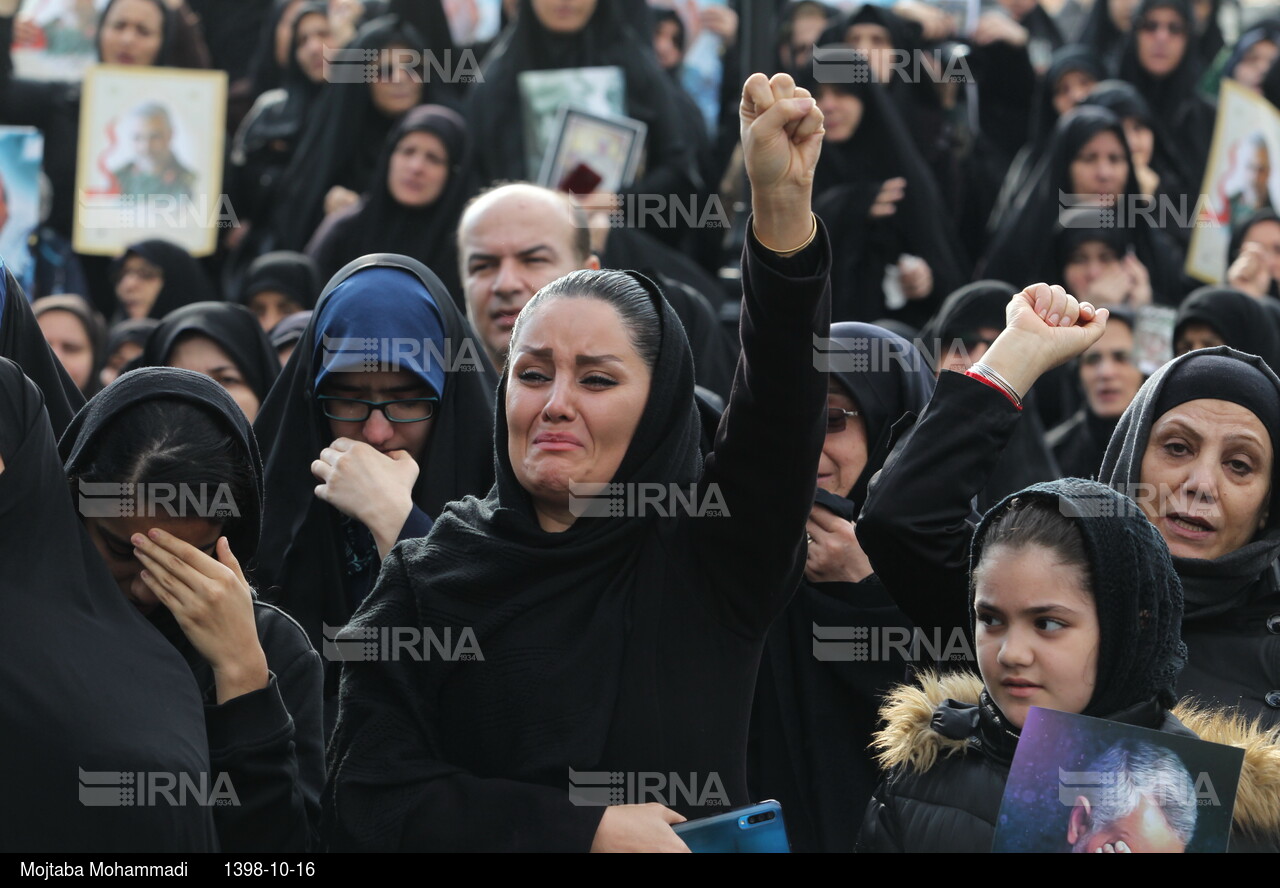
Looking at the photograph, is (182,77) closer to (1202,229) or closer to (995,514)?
(1202,229)

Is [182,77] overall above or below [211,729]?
above

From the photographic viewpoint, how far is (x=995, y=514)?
109 inches

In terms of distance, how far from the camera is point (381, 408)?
3.70 m

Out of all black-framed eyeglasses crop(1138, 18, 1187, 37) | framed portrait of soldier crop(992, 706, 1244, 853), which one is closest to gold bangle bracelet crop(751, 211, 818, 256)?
framed portrait of soldier crop(992, 706, 1244, 853)

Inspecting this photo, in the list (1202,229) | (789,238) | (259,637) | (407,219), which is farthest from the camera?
(1202,229)

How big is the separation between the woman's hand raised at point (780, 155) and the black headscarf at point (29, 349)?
183 cm

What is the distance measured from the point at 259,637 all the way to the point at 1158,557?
147 centimetres

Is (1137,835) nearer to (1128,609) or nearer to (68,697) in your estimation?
(1128,609)

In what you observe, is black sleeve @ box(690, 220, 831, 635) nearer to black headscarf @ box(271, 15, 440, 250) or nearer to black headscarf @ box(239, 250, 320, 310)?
black headscarf @ box(239, 250, 320, 310)

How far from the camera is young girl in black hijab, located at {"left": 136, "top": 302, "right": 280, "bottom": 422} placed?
187 inches

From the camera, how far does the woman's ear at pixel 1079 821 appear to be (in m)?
2.44

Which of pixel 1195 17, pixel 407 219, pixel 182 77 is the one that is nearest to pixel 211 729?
pixel 407 219

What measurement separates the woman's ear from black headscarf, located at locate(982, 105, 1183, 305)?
473 cm

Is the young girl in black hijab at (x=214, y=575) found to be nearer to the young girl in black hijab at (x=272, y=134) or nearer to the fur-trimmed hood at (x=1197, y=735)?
the fur-trimmed hood at (x=1197, y=735)
